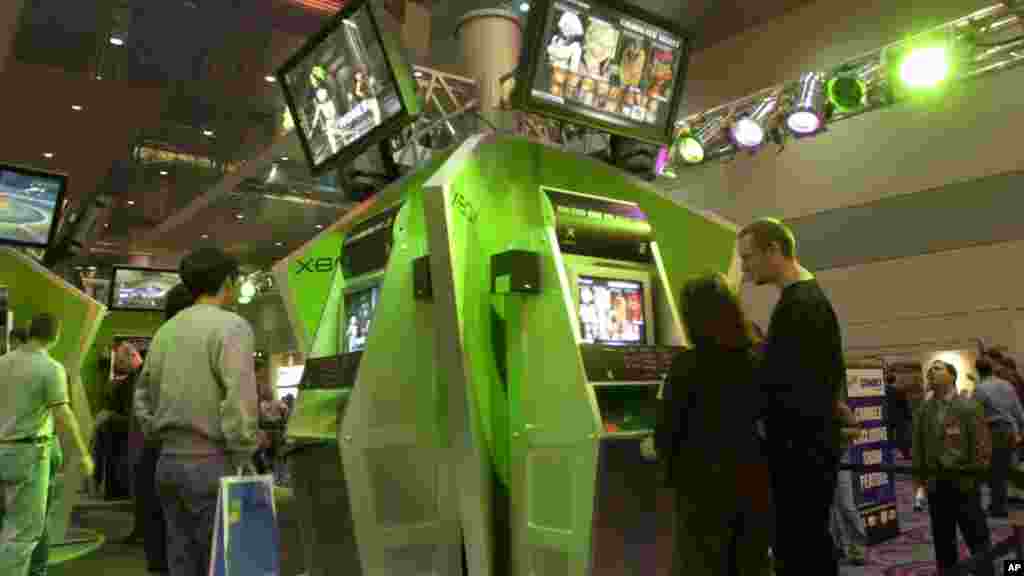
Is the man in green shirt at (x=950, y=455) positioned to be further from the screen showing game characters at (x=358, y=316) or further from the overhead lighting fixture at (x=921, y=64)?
the screen showing game characters at (x=358, y=316)

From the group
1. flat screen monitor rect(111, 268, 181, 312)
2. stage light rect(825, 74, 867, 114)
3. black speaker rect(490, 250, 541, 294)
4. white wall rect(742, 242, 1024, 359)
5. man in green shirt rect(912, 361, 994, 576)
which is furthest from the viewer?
flat screen monitor rect(111, 268, 181, 312)

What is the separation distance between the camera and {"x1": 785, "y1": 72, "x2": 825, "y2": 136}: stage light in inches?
273

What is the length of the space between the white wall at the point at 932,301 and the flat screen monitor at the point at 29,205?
28.1ft

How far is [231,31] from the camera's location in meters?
7.43

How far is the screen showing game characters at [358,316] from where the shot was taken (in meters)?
3.73

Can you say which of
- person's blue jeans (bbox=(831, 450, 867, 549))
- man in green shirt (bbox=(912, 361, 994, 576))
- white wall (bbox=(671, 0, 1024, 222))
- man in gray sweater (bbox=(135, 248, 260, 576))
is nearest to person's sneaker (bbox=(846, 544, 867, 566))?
person's blue jeans (bbox=(831, 450, 867, 549))

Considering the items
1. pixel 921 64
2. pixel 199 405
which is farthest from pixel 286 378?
pixel 199 405

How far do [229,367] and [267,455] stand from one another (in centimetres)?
841

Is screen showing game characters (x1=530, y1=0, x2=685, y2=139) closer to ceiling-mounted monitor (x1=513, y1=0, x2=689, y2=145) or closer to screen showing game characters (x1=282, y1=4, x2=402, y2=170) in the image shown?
ceiling-mounted monitor (x1=513, y1=0, x2=689, y2=145)

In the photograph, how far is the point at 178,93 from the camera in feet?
29.4

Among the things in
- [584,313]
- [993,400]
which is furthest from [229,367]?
[993,400]

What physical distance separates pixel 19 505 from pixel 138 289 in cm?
702

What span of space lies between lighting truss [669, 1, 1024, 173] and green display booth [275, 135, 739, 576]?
12.8 ft

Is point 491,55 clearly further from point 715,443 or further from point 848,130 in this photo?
point 848,130
